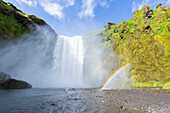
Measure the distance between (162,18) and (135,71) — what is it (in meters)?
20.0

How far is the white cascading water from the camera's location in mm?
48844

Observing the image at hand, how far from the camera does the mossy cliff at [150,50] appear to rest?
71.0 ft

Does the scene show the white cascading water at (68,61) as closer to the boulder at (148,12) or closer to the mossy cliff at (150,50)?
the mossy cliff at (150,50)

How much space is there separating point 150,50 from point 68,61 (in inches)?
1565

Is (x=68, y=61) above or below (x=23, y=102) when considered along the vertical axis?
above

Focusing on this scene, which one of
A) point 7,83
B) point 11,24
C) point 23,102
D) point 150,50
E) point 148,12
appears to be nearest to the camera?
point 23,102

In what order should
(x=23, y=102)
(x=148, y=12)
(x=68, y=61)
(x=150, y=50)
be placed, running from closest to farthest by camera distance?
(x=23, y=102) < (x=150, y=50) < (x=148, y=12) < (x=68, y=61)

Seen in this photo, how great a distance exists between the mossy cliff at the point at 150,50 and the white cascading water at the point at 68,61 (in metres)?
25.8

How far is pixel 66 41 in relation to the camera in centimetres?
5650

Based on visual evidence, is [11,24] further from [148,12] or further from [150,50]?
[148,12]

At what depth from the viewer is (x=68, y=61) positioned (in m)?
51.9

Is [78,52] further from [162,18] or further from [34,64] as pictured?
[162,18]

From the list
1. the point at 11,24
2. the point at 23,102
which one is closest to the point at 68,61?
the point at 11,24

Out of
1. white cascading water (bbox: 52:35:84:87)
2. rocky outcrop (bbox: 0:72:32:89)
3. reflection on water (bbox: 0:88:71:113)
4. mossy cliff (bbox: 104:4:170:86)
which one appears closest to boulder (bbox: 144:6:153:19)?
mossy cliff (bbox: 104:4:170:86)
